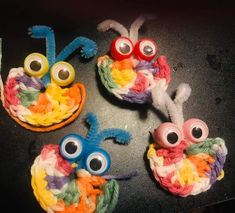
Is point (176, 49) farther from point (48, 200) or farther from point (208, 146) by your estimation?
point (48, 200)

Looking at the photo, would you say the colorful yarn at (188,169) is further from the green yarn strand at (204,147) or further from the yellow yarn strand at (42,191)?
the yellow yarn strand at (42,191)

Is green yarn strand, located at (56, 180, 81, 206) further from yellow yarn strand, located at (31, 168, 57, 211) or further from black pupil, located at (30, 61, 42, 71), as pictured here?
black pupil, located at (30, 61, 42, 71)

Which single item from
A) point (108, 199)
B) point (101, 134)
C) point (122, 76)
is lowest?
point (108, 199)

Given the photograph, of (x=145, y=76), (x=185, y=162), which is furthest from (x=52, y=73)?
(x=185, y=162)

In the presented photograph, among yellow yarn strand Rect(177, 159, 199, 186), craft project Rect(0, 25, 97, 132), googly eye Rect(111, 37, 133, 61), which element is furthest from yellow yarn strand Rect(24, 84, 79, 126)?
yellow yarn strand Rect(177, 159, 199, 186)

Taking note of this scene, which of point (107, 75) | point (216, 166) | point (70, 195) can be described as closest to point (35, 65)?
point (107, 75)

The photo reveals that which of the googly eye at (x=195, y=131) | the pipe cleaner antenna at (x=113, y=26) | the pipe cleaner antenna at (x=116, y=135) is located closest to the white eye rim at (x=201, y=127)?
the googly eye at (x=195, y=131)

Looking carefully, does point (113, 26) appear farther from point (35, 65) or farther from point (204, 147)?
point (204, 147)
